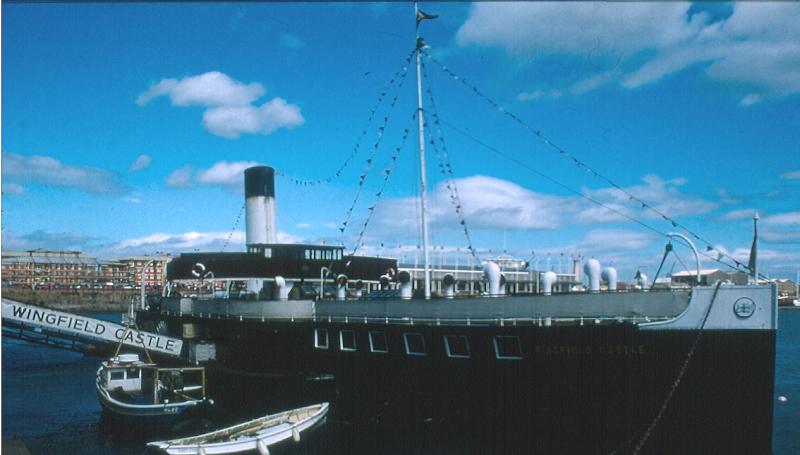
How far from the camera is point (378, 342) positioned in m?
32.9

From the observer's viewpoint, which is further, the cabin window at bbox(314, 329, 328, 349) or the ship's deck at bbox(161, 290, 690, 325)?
the cabin window at bbox(314, 329, 328, 349)

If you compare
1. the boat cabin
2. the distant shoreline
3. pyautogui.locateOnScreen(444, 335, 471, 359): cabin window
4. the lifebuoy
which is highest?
the lifebuoy

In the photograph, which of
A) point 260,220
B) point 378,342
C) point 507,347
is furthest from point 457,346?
point 260,220

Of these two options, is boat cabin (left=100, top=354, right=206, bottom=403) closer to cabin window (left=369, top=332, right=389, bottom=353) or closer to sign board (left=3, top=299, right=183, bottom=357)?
sign board (left=3, top=299, right=183, bottom=357)

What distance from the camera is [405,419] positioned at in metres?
31.5

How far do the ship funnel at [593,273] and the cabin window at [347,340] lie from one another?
13561 mm

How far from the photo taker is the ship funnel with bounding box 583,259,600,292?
91.0 ft

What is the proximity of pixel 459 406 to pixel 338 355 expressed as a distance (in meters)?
9.33

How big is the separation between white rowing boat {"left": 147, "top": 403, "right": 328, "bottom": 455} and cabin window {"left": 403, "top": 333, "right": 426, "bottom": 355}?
5377mm

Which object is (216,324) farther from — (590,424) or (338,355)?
(590,424)

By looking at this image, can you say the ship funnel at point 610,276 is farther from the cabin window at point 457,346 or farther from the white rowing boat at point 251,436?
the white rowing boat at point 251,436

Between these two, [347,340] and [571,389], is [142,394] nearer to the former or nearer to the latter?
[347,340]

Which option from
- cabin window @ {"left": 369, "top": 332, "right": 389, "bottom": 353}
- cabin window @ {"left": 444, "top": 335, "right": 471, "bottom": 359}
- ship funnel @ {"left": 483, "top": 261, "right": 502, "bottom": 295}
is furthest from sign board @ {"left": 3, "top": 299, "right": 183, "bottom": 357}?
ship funnel @ {"left": 483, "top": 261, "right": 502, "bottom": 295}

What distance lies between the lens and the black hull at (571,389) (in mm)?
22453
